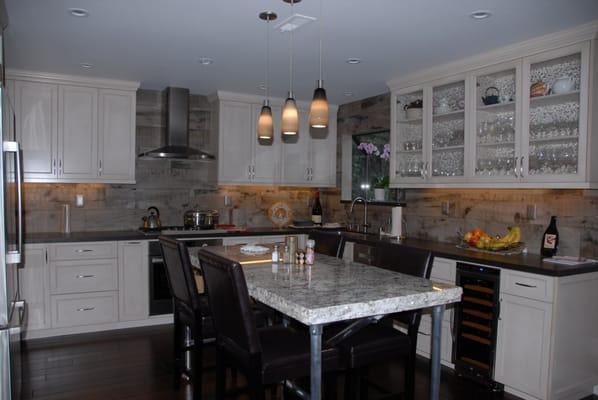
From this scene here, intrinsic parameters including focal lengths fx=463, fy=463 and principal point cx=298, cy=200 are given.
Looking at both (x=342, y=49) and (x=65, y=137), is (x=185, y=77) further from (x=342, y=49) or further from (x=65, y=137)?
(x=342, y=49)

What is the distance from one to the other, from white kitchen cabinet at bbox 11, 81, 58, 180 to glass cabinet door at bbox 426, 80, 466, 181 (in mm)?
3616

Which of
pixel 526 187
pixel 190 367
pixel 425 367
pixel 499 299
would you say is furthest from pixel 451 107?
pixel 190 367

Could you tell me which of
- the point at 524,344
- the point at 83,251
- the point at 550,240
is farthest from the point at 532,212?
the point at 83,251

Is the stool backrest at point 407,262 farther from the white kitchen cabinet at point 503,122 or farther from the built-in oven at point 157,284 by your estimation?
the built-in oven at point 157,284

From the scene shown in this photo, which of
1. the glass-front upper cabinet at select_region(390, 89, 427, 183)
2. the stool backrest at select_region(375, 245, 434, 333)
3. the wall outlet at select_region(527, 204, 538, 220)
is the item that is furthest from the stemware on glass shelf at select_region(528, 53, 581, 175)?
the stool backrest at select_region(375, 245, 434, 333)

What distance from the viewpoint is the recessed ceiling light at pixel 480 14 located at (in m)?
2.79

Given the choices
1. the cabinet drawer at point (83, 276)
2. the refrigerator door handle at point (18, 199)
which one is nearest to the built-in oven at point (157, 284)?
the cabinet drawer at point (83, 276)

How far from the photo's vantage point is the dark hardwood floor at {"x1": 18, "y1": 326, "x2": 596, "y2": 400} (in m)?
3.14

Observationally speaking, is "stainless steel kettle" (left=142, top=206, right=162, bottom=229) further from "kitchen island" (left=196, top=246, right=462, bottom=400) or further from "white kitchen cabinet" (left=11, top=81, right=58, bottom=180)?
"kitchen island" (left=196, top=246, right=462, bottom=400)

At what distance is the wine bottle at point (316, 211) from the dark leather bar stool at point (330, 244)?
7.20 ft

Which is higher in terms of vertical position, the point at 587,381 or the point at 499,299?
the point at 499,299

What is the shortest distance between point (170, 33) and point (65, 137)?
202 centimetres

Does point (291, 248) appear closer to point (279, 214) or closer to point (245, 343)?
point (245, 343)

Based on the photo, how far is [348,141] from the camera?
5859mm
